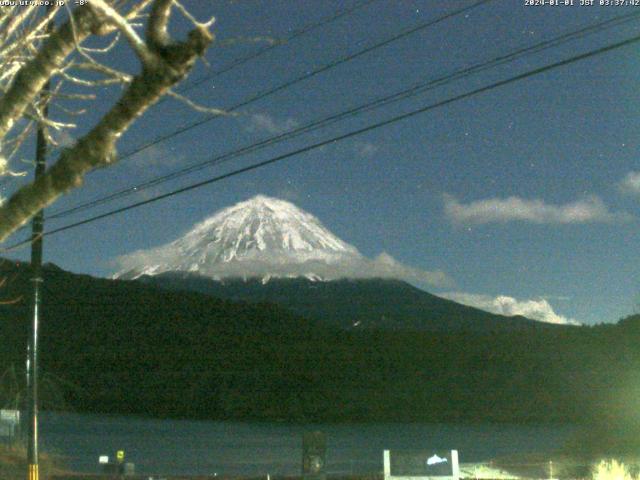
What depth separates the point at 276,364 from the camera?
2781 inches

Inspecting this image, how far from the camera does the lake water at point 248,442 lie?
33875mm

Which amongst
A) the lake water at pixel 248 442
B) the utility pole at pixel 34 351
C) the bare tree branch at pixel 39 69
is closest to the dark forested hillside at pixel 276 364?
the lake water at pixel 248 442

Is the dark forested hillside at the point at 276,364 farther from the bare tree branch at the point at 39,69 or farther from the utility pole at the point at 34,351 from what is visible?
the bare tree branch at the point at 39,69

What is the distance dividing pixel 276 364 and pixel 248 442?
26.3 metres

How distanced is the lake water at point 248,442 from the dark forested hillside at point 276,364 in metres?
3.36

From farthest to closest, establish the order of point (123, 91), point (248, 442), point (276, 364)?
point (276, 364) < point (248, 442) < point (123, 91)

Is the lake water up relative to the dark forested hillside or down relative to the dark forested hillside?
down

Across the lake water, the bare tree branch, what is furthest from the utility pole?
the bare tree branch

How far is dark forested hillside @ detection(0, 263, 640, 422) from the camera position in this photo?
2226 inches

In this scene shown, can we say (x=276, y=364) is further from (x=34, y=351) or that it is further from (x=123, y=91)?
(x=123, y=91)

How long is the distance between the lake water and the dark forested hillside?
11.0 ft

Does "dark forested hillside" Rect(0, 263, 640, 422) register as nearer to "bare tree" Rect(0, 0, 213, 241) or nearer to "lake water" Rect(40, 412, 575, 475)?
"lake water" Rect(40, 412, 575, 475)

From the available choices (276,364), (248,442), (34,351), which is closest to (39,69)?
(34,351)

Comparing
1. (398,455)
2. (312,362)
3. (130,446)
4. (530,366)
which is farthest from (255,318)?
(398,455)
